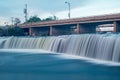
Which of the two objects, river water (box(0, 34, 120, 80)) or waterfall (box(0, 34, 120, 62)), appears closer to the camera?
river water (box(0, 34, 120, 80))

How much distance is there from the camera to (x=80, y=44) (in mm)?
24547

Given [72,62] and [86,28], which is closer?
[72,62]

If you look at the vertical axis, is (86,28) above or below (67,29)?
above

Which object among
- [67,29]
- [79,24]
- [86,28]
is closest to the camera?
[79,24]

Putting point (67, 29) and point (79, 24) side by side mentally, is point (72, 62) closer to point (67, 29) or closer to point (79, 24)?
point (79, 24)

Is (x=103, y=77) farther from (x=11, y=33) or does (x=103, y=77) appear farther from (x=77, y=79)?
(x=11, y=33)

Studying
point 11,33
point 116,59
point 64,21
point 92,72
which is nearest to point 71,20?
point 64,21

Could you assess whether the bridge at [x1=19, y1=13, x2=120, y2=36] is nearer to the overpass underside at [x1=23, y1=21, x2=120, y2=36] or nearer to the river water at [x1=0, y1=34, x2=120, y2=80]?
the overpass underside at [x1=23, y1=21, x2=120, y2=36]

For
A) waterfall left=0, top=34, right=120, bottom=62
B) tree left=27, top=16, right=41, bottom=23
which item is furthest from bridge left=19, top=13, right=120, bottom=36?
tree left=27, top=16, right=41, bottom=23

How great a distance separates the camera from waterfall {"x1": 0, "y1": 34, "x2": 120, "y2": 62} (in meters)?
19.7

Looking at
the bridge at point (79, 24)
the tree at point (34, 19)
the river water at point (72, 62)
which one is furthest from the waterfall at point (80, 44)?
the tree at point (34, 19)

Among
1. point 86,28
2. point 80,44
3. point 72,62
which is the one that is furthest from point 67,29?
point 72,62

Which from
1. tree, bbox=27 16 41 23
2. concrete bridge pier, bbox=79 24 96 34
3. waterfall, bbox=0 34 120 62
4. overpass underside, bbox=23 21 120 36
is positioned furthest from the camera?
tree, bbox=27 16 41 23

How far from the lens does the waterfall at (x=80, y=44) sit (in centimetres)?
1975
